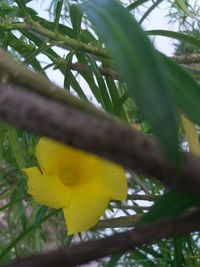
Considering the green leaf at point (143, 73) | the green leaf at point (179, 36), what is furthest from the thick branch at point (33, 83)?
the green leaf at point (179, 36)

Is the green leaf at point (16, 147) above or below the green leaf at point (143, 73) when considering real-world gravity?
above

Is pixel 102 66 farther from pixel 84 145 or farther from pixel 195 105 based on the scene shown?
pixel 84 145

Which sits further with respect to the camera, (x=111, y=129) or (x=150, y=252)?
(x=150, y=252)

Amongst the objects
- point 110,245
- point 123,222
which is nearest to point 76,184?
point 123,222

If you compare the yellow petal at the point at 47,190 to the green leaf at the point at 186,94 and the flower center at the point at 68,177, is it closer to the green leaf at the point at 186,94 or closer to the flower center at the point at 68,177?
the flower center at the point at 68,177

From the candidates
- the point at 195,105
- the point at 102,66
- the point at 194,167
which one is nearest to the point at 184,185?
the point at 194,167
